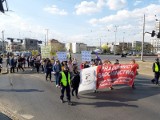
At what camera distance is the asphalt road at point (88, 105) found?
33.8 feet

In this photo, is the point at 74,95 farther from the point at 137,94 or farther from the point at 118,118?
the point at 118,118

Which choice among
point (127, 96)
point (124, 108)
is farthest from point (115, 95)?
point (124, 108)

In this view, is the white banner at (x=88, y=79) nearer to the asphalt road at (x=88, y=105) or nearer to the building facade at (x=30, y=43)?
the asphalt road at (x=88, y=105)

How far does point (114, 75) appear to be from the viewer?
55.1 feet

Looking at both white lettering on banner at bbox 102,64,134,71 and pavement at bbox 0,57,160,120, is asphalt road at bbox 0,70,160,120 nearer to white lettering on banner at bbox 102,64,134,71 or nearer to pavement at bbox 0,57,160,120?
pavement at bbox 0,57,160,120

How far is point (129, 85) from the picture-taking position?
17.5 meters

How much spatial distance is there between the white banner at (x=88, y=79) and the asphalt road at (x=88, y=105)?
12.4 inches

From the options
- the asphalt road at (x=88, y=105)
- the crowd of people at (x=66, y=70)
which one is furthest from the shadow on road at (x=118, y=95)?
the crowd of people at (x=66, y=70)

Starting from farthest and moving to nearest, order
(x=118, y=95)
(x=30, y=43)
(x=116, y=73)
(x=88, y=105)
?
1. (x=30, y=43)
2. (x=116, y=73)
3. (x=118, y=95)
4. (x=88, y=105)

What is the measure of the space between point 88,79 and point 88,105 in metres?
3.38

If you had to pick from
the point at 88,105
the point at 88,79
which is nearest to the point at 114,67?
the point at 88,79

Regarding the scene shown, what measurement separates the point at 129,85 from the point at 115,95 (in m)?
3.22

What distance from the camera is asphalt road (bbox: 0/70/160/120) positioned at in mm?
10317

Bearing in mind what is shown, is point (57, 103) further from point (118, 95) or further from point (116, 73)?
point (116, 73)
